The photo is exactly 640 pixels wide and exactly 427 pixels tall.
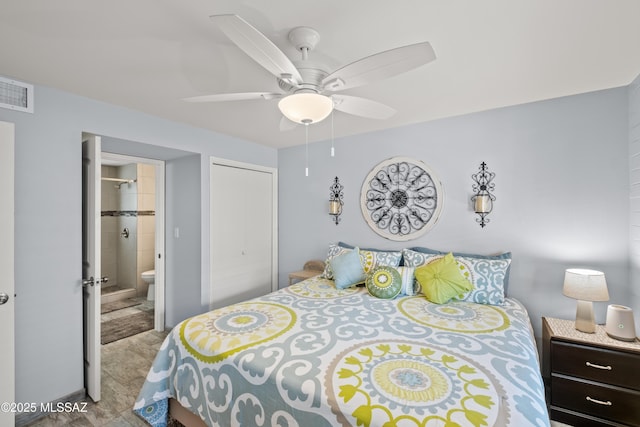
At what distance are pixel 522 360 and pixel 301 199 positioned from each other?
2.90 meters

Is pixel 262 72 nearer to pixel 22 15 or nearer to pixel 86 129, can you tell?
pixel 22 15

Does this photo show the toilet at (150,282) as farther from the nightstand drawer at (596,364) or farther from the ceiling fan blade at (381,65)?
the nightstand drawer at (596,364)

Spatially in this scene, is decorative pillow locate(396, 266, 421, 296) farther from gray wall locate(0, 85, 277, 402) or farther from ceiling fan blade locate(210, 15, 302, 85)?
gray wall locate(0, 85, 277, 402)

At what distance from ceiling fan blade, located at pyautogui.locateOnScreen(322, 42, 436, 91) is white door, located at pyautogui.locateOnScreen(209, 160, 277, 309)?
7.50ft

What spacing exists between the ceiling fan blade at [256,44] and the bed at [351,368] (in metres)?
1.41

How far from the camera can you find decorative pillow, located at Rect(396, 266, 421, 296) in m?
2.55

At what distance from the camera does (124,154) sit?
301 centimetres

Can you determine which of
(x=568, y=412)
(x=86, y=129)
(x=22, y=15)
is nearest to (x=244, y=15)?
(x=22, y=15)

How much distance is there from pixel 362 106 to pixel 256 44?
0.82 m

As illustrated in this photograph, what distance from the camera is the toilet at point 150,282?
164 inches

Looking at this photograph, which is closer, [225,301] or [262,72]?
[262,72]

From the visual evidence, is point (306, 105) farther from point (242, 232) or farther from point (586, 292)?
point (242, 232)

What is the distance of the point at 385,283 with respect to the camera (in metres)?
2.48

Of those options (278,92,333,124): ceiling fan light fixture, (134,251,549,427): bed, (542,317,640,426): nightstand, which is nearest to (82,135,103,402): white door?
(134,251,549,427): bed
